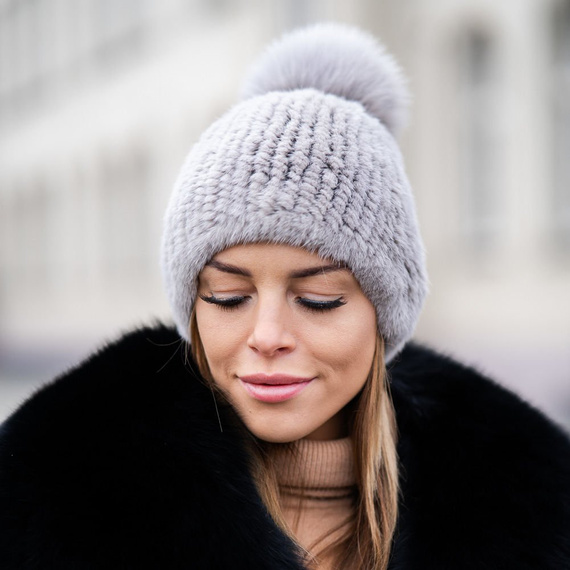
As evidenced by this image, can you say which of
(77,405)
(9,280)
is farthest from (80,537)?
(9,280)

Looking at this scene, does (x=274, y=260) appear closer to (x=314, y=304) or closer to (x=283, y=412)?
(x=314, y=304)

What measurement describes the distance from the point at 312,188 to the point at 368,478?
664 millimetres

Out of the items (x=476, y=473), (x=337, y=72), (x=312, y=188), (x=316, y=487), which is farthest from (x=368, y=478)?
(x=337, y=72)

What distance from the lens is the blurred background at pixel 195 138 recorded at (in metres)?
9.40

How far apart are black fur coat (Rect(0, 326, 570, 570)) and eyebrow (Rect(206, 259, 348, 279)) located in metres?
0.27

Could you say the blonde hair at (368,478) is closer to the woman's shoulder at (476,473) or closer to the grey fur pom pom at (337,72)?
the woman's shoulder at (476,473)

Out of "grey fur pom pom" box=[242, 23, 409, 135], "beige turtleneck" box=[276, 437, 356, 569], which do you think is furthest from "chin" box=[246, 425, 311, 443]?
"grey fur pom pom" box=[242, 23, 409, 135]

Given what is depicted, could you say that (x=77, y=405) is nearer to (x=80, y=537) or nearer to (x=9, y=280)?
(x=80, y=537)

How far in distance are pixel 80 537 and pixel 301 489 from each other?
519 millimetres

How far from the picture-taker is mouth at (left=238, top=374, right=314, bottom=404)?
6.04 ft

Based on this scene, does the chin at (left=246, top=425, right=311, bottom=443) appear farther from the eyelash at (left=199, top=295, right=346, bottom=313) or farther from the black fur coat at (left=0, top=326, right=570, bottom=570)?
the eyelash at (left=199, top=295, right=346, bottom=313)

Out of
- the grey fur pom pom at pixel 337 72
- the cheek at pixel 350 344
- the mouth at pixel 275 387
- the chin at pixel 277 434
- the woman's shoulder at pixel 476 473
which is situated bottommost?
the woman's shoulder at pixel 476 473

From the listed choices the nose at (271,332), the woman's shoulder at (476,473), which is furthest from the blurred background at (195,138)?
the nose at (271,332)

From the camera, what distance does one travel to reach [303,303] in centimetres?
186
